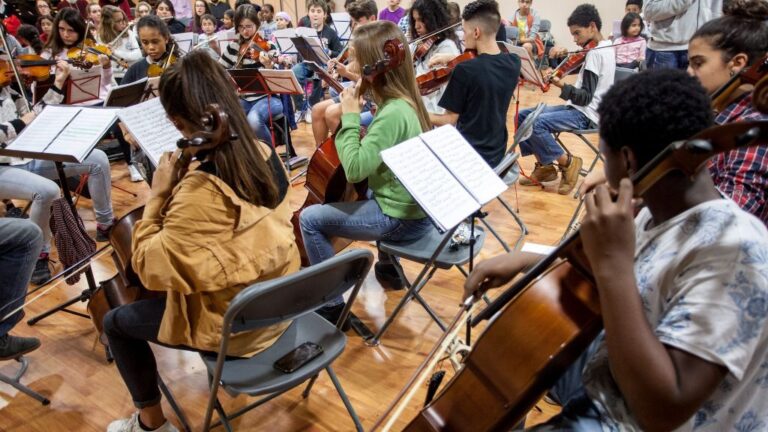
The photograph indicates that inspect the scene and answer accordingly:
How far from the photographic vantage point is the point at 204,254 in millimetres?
1459

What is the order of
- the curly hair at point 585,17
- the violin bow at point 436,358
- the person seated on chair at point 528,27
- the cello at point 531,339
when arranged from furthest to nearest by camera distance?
the person seated on chair at point 528,27
the curly hair at point 585,17
the violin bow at point 436,358
the cello at point 531,339

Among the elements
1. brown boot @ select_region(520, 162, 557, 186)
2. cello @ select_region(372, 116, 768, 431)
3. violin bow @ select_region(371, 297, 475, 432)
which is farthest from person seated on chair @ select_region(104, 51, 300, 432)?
brown boot @ select_region(520, 162, 557, 186)

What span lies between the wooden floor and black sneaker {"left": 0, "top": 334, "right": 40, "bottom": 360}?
5.8 inches

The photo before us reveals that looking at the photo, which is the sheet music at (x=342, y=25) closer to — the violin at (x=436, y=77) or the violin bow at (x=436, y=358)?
the violin at (x=436, y=77)

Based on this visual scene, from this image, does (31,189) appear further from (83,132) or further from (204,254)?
(204,254)

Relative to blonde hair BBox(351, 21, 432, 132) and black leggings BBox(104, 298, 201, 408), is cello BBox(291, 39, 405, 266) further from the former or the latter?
black leggings BBox(104, 298, 201, 408)

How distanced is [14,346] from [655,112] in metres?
2.33

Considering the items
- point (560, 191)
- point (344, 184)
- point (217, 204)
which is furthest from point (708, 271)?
point (560, 191)

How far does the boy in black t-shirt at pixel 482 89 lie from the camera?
284 centimetres

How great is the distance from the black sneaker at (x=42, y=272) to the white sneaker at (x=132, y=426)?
1439 mm

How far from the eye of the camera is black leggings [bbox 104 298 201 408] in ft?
5.34

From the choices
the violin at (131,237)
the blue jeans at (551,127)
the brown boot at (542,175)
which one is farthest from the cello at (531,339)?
the brown boot at (542,175)

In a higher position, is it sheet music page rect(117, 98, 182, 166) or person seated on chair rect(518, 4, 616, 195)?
sheet music page rect(117, 98, 182, 166)

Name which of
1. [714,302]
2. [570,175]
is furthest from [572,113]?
[714,302]
